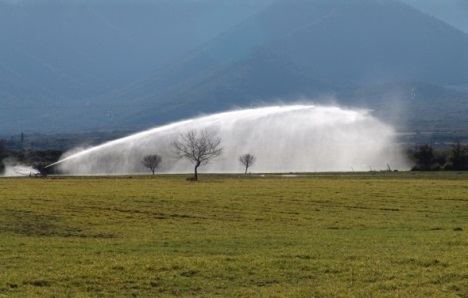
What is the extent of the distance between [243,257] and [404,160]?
109656 mm

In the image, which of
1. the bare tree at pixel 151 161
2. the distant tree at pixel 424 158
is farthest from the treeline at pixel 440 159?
the bare tree at pixel 151 161

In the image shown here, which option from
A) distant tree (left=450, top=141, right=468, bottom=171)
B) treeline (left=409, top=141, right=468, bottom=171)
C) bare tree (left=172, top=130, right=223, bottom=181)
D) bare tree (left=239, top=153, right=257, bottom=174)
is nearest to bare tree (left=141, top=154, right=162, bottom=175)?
bare tree (left=172, top=130, right=223, bottom=181)

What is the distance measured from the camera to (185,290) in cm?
1927

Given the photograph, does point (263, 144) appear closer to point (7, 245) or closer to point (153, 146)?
point (153, 146)

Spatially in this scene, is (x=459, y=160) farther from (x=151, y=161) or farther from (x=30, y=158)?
(x=30, y=158)

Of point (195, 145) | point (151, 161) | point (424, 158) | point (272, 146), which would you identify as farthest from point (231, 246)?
point (272, 146)

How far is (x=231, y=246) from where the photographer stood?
28.0 m

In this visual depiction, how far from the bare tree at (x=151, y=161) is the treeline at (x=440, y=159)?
3899 centimetres

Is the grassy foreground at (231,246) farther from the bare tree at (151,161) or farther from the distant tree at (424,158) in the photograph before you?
the bare tree at (151,161)

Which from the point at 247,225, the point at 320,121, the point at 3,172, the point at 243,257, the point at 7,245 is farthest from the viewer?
the point at 320,121

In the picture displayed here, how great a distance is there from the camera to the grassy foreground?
64.1 ft

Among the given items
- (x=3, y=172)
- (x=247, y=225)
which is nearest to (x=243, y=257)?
(x=247, y=225)

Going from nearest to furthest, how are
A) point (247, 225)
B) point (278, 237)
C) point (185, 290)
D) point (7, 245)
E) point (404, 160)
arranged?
point (185, 290) → point (7, 245) → point (278, 237) → point (247, 225) → point (404, 160)

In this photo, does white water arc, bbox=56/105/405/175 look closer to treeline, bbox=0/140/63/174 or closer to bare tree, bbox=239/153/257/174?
bare tree, bbox=239/153/257/174
